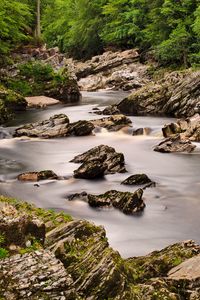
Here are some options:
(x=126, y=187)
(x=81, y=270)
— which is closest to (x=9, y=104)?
(x=126, y=187)

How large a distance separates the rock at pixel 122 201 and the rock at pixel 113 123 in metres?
11.3

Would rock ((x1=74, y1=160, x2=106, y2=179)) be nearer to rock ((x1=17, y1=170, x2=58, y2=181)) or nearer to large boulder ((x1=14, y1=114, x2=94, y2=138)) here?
rock ((x1=17, y1=170, x2=58, y2=181))

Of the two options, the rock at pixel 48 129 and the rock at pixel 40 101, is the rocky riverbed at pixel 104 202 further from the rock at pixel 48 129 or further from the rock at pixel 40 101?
the rock at pixel 40 101

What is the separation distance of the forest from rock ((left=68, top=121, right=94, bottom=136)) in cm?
1252

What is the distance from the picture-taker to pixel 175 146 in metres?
18.9

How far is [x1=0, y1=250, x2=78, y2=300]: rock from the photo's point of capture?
5.54m

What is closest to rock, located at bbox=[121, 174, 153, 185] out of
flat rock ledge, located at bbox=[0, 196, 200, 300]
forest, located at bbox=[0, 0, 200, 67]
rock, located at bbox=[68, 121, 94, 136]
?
flat rock ledge, located at bbox=[0, 196, 200, 300]

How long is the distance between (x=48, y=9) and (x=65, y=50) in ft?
31.0

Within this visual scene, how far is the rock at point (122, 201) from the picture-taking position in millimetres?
11781

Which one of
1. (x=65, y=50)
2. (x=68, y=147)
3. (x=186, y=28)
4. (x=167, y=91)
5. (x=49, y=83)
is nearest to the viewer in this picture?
(x=68, y=147)

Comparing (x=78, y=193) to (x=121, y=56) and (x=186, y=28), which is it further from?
(x=121, y=56)

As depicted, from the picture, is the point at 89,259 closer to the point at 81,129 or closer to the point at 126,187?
the point at 126,187

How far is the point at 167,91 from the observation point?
28.4m

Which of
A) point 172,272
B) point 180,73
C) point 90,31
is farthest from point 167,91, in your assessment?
point 90,31
